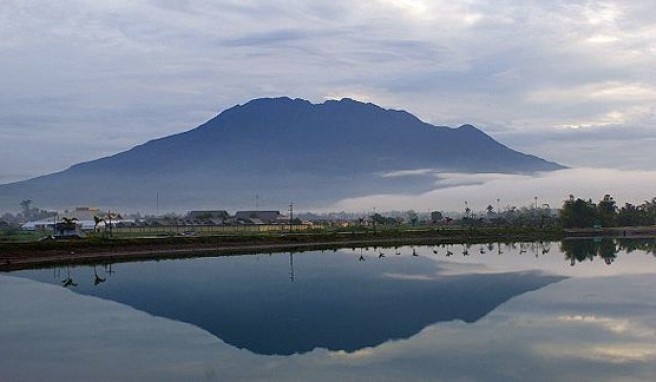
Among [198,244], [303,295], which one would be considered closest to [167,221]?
[198,244]

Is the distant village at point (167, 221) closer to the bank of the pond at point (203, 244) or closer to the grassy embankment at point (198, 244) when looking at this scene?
the bank of the pond at point (203, 244)

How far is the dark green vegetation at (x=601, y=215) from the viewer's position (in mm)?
76312

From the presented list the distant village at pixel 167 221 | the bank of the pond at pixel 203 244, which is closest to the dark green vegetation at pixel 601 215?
the bank of the pond at pixel 203 244

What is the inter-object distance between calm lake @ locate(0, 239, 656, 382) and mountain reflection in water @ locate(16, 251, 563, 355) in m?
0.06

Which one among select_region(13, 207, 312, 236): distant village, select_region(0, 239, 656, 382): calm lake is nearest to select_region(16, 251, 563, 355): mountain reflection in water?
select_region(0, 239, 656, 382): calm lake

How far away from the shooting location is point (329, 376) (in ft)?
39.0

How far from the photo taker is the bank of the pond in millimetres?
36750

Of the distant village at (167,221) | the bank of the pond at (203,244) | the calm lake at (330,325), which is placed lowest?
the calm lake at (330,325)

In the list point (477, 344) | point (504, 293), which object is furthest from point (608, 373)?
point (504, 293)

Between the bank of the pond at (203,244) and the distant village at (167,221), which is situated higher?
the distant village at (167,221)

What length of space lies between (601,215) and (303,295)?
208ft

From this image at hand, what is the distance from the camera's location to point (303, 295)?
886 inches

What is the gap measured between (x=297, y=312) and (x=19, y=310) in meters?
7.66

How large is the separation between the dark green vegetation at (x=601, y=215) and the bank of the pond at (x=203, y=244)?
30.0ft
